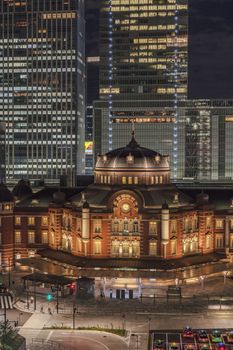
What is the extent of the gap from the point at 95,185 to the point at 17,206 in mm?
16409

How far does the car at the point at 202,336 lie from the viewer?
81.1 meters

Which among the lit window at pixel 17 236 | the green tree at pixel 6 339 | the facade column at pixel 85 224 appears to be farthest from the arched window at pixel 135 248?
the green tree at pixel 6 339

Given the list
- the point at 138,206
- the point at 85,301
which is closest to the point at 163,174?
the point at 138,206

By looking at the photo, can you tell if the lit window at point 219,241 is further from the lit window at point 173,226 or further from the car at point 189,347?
the car at point 189,347

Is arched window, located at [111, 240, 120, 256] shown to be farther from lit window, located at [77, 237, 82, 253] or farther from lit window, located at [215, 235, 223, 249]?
lit window, located at [215, 235, 223, 249]

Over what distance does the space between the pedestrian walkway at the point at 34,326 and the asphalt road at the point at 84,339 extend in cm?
113

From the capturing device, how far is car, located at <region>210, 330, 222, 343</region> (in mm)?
81062

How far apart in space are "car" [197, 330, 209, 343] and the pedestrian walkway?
19698 mm

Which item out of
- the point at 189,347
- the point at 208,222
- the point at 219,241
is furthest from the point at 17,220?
the point at 189,347

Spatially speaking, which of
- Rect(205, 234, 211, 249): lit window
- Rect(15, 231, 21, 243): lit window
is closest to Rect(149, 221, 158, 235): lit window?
Rect(205, 234, 211, 249): lit window

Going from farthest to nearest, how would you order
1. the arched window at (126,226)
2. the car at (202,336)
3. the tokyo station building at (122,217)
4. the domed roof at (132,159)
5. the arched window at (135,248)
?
the domed roof at (132,159) → the arched window at (126,226) → the arched window at (135,248) → the tokyo station building at (122,217) → the car at (202,336)

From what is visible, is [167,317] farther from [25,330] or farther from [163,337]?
[25,330]

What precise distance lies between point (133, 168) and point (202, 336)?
52.5m

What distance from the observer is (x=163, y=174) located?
13238cm
